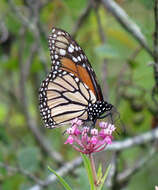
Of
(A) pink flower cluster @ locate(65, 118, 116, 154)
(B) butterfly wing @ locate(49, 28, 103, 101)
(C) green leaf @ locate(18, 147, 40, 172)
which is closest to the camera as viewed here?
(A) pink flower cluster @ locate(65, 118, 116, 154)

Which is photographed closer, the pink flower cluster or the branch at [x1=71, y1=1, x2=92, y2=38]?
the pink flower cluster

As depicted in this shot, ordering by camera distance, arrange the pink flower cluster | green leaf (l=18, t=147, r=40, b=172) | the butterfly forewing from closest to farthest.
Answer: the pink flower cluster, the butterfly forewing, green leaf (l=18, t=147, r=40, b=172)

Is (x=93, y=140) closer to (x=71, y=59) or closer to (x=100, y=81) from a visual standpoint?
(x=71, y=59)

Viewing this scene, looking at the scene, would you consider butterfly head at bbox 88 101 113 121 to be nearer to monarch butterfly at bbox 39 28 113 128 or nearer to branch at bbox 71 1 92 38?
monarch butterfly at bbox 39 28 113 128

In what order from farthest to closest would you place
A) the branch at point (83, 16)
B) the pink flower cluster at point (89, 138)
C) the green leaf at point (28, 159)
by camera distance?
the branch at point (83, 16)
the green leaf at point (28, 159)
the pink flower cluster at point (89, 138)

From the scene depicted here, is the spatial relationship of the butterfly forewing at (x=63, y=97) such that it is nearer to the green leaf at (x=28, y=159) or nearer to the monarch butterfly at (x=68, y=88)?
the monarch butterfly at (x=68, y=88)

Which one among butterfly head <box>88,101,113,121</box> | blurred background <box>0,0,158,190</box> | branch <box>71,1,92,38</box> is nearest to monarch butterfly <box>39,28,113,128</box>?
butterfly head <box>88,101,113,121</box>

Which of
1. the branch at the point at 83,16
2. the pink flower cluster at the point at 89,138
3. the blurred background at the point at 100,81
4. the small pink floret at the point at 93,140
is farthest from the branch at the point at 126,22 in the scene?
the small pink floret at the point at 93,140

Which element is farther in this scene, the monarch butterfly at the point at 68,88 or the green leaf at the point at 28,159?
the green leaf at the point at 28,159

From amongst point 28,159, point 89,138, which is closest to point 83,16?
point 28,159
